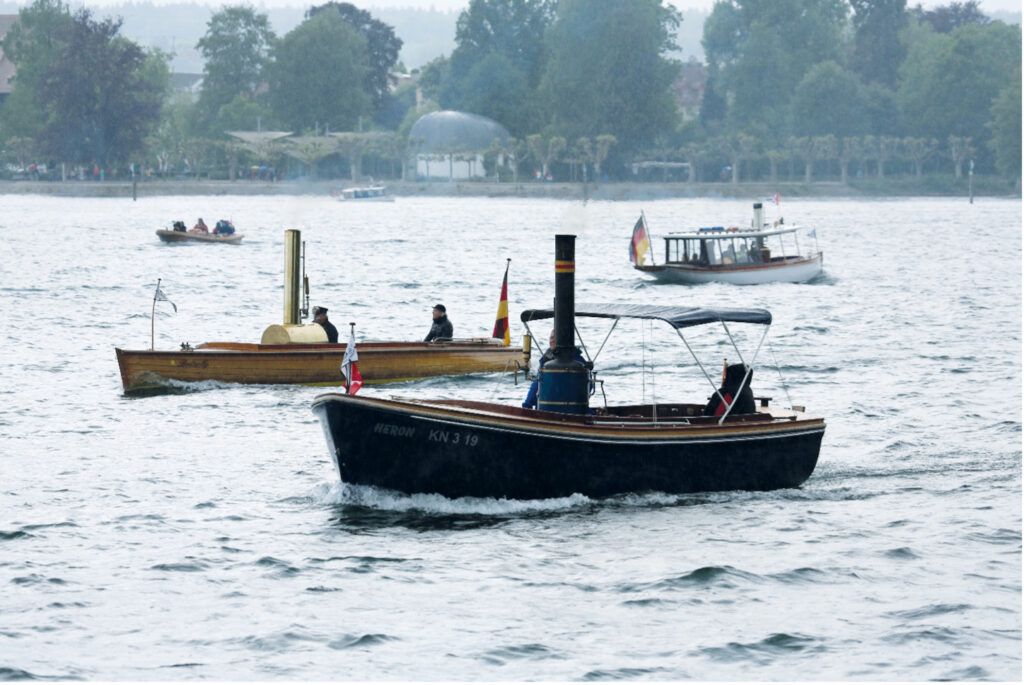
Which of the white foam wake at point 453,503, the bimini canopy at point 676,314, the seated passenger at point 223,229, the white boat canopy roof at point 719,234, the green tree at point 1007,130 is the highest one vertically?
the green tree at point 1007,130

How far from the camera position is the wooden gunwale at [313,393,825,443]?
889 inches

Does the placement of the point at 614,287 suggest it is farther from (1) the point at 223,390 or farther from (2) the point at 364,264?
(1) the point at 223,390

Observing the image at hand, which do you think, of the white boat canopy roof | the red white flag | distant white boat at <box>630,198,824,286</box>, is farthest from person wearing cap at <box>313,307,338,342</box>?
the white boat canopy roof

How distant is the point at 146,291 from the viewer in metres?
72.2

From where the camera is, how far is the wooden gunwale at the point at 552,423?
2258 centimetres

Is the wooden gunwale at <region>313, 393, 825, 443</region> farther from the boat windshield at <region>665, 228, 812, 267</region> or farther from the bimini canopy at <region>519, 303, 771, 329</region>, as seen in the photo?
the boat windshield at <region>665, 228, 812, 267</region>

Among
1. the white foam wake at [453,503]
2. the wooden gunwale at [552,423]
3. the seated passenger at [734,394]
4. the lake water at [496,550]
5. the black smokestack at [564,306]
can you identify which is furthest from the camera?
the seated passenger at [734,394]

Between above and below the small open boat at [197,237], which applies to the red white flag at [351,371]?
above

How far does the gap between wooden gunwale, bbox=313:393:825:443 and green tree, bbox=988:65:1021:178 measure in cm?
17514

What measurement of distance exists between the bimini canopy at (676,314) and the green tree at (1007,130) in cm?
17396

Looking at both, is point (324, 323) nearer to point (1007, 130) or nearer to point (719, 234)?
point (719, 234)

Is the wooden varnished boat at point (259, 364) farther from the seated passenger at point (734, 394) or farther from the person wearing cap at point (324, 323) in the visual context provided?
the seated passenger at point (734, 394)

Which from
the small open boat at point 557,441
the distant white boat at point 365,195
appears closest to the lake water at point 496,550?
the small open boat at point 557,441

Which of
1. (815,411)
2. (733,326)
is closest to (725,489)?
(815,411)
